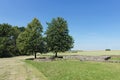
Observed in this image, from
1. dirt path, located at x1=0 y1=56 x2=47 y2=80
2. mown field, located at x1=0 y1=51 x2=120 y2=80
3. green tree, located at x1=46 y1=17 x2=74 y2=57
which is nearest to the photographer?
mown field, located at x1=0 y1=51 x2=120 y2=80

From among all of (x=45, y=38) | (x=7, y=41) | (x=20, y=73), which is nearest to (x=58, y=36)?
(x=45, y=38)

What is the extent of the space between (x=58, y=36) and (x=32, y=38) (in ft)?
22.6

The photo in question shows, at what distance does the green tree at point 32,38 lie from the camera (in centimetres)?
3790

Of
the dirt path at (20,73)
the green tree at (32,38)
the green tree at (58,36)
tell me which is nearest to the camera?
the dirt path at (20,73)

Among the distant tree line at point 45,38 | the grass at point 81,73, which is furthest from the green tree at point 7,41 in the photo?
the grass at point 81,73

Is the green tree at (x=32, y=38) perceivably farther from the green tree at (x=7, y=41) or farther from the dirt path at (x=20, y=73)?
the dirt path at (x=20, y=73)

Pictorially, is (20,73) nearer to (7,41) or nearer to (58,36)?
(58,36)

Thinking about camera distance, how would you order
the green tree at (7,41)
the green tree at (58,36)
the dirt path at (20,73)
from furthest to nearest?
the green tree at (7,41), the green tree at (58,36), the dirt path at (20,73)

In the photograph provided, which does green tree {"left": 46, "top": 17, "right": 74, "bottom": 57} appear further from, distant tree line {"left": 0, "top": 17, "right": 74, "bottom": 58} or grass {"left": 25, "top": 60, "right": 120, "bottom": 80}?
grass {"left": 25, "top": 60, "right": 120, "bottom": 80}

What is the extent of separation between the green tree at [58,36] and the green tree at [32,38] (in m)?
2.60

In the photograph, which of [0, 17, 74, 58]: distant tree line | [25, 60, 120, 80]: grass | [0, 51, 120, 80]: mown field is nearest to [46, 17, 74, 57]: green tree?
Result: [0, 17, 74, 58]: distant tree line

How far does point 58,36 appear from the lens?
1567 inches

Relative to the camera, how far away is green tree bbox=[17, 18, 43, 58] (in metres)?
37.9

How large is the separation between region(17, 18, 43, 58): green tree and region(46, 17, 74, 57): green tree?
8.52ft
